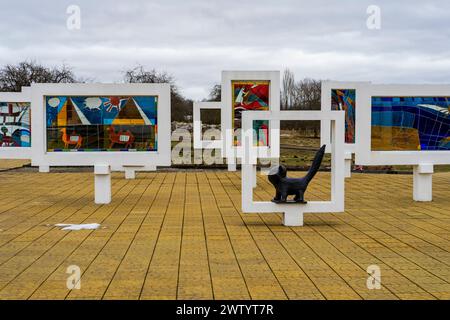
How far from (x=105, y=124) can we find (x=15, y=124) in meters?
3.96

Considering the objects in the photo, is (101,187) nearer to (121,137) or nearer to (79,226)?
(121,137)

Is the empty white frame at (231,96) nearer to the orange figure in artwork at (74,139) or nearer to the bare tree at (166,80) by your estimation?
the orange figure in artwork at (74,139)

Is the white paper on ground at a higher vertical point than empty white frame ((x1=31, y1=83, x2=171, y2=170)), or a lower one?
lower

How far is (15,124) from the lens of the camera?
16672 mm

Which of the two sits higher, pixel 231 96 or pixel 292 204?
pixel 231 96

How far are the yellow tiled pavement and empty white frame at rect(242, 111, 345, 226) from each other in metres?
0.29

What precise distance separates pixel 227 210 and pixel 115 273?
220 inches

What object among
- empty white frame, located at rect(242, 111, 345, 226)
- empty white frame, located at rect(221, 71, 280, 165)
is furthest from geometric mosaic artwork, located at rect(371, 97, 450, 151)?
empty white frame, located at rect(221, 71, 280, 165)

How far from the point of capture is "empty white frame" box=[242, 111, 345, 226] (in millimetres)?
10422

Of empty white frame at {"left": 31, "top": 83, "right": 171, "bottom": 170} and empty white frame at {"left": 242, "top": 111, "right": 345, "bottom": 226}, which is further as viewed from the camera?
empty white frame at {"left": 31, "top": 83, "right": 171, "bottom": 170}

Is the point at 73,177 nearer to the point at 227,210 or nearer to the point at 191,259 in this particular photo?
the point at 227,210

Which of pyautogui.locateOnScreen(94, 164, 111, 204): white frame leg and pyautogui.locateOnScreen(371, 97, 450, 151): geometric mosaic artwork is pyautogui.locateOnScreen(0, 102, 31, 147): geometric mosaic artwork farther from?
pyautogui.locateOnScreen(371, 97, 450, 151): geometric mosaic artwork

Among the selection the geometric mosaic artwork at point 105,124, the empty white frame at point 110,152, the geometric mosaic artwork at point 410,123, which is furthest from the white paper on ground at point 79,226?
the geometric mosaic artwork at point 410,123

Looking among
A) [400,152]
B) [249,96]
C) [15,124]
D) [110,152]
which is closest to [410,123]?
[400,152]
